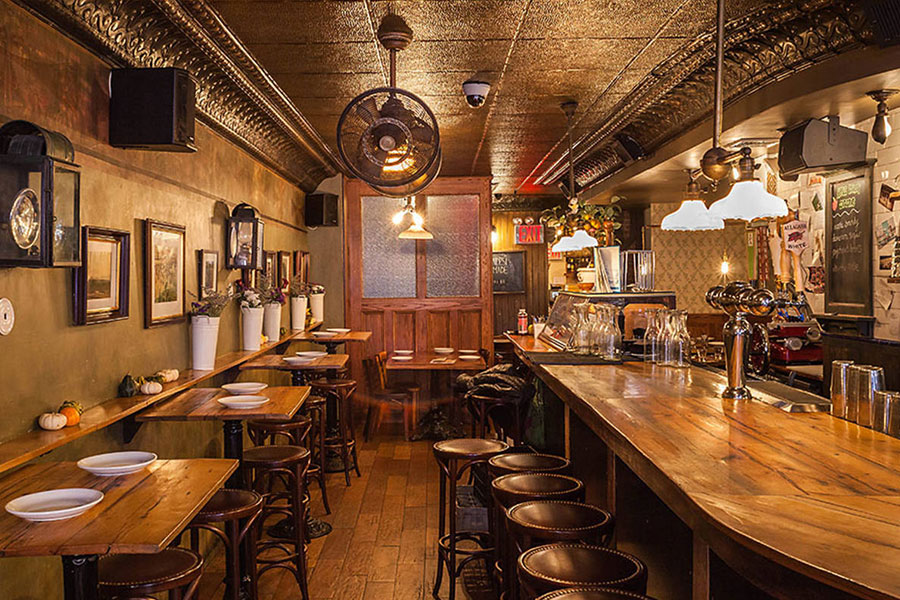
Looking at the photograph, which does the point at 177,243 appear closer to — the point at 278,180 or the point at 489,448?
the point at 489,448

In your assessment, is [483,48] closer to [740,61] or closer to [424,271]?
[740,61]

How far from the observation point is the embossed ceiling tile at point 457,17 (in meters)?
3.65

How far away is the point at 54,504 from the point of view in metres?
2.42

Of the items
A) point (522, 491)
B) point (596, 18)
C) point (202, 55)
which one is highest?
point (596, 18)

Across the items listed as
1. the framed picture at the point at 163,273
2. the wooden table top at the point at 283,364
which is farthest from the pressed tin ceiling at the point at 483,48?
the wooden table top at the point at 283,364

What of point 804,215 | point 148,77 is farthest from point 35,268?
point 804,215

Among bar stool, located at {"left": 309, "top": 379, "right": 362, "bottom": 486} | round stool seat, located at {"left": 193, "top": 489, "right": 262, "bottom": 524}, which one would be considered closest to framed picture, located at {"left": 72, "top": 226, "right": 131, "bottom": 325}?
round stool seat, located at {"left": 193, "top": 489, "right": 262, "bottom": 524}

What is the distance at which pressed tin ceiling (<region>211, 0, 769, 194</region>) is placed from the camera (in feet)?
12.3

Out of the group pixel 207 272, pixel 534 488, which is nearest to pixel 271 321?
pixel 207 272

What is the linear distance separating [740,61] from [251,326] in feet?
12.4

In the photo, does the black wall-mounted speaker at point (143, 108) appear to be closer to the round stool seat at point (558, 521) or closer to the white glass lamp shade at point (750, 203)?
the round stool seat at point (558, 521)

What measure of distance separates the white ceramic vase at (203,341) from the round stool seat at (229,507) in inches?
52.3

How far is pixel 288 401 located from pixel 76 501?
176 cm

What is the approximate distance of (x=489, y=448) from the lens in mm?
4031
